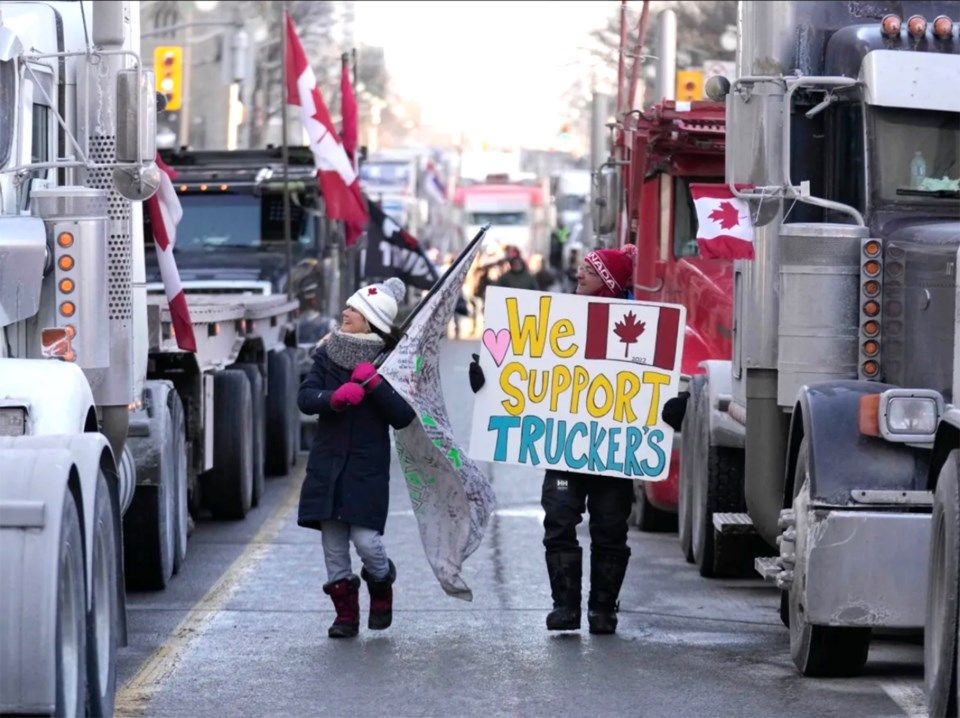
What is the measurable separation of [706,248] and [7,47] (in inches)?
135

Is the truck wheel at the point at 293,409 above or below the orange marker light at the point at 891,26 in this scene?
below

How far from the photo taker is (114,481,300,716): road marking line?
8188 mm

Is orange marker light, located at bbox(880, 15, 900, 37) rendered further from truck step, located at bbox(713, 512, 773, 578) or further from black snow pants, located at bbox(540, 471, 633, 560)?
truck step, located at bbox(713, 512, 773, 578)

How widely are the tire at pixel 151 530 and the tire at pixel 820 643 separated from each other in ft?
12.3

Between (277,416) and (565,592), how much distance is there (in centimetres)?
808

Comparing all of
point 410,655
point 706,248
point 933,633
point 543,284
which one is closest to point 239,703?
point 410,655

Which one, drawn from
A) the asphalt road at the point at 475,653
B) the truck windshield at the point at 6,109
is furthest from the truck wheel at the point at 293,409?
the truck windshield at the point at 6,109

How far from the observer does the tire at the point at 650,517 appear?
1439 centimetres

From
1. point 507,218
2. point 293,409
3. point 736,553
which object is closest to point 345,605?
point 736,553

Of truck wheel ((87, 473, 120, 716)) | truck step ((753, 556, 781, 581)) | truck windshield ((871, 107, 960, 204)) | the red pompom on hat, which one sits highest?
truck windshield ((871, 107, 960, 204))

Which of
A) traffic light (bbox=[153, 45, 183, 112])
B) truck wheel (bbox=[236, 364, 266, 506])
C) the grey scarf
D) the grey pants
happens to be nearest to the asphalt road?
the grey pants

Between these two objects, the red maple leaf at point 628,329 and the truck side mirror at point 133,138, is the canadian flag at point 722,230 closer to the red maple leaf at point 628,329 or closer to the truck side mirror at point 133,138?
the red maple leaf at point 628,329

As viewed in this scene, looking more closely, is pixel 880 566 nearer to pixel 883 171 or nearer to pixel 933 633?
pixel 933 633

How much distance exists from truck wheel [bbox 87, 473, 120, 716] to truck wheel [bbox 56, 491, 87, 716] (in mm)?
115
